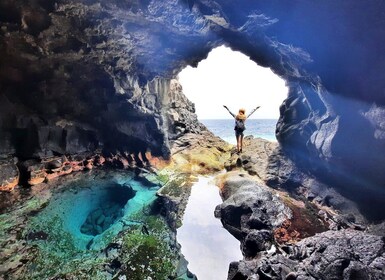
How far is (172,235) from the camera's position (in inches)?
332

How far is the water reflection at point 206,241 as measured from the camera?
22.9ft

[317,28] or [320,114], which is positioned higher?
[317,28]

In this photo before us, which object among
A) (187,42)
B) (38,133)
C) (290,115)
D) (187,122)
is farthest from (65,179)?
(290,115)

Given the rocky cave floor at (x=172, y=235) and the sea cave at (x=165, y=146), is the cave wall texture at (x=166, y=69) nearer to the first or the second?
the sea cave at (x=165, y=146)

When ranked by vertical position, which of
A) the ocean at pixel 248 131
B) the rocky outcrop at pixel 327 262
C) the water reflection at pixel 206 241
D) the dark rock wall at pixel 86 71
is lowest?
the ocean at pixel 248 131

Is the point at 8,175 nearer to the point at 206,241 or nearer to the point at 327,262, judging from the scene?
the point at 206,241

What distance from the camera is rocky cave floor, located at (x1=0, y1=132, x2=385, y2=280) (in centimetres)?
591

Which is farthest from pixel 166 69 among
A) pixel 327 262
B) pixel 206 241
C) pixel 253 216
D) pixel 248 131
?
pixel 248 131

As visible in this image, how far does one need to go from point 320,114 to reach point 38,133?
523 inches

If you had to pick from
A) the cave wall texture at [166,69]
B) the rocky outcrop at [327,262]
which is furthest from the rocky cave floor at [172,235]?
the cave wall texture at [166,69]

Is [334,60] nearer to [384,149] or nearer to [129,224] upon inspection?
[384,149]

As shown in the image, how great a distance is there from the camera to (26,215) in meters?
8.91

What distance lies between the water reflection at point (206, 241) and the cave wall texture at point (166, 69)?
4917mm

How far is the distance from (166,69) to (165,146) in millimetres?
4849
